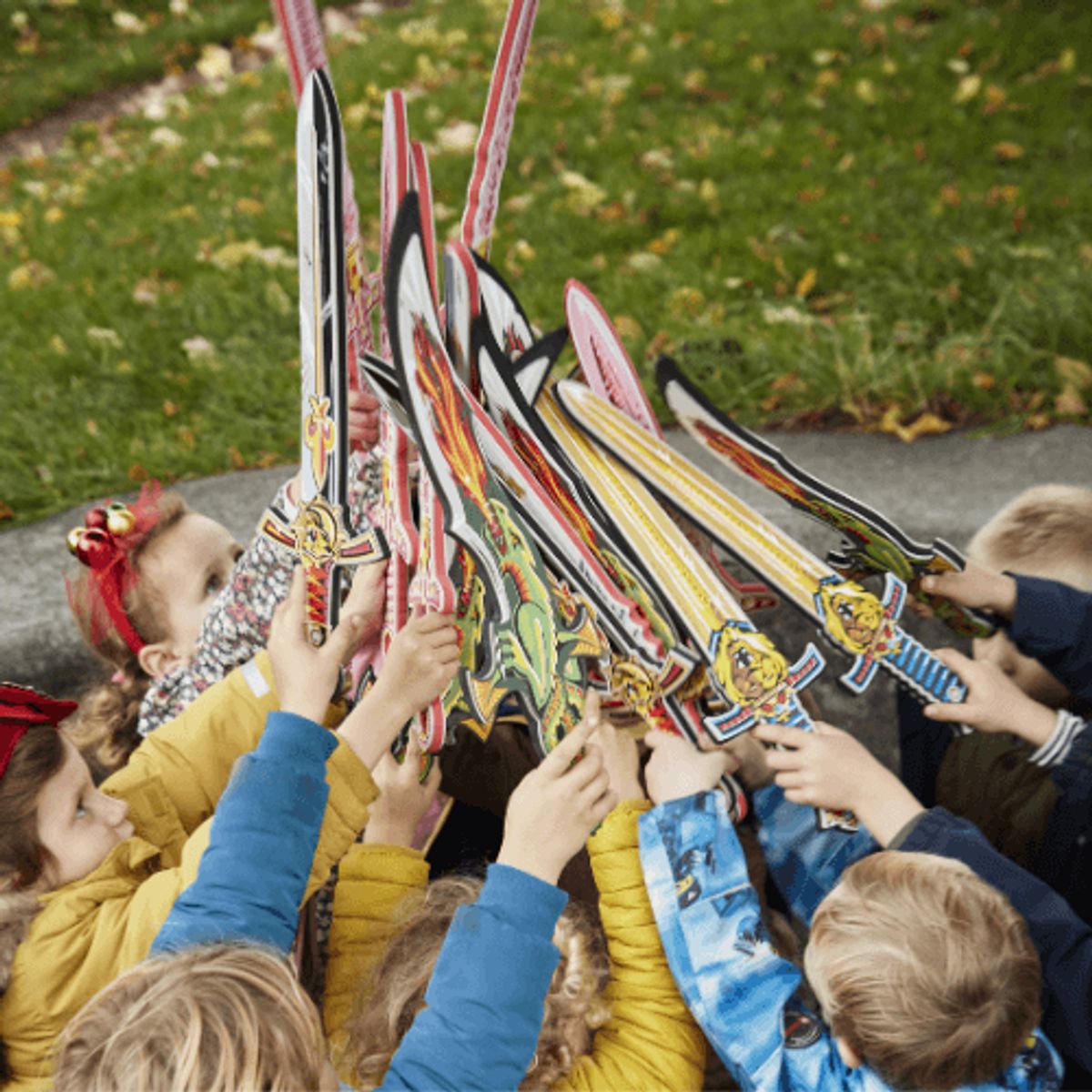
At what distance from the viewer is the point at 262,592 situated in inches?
65.1

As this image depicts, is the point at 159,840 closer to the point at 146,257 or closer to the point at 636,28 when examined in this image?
the point at 146,257

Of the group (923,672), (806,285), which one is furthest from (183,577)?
(806,285)

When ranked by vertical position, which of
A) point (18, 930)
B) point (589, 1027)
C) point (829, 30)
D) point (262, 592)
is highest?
point (829, 30)

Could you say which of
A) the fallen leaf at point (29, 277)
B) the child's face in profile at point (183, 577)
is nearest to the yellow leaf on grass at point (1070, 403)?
the child's face in profile at point (183, 577)

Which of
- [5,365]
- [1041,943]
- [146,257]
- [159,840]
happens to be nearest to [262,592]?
[159,840]

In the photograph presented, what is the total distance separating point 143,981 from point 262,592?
A: 30.1 inches

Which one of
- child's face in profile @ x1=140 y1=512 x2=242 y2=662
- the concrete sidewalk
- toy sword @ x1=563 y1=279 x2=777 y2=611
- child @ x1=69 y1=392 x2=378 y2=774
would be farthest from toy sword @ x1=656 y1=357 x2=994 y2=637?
child's face in profile @ x1=140 y1=512 x2=242 y2=662

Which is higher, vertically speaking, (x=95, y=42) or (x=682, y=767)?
Result: (x=95, y=42)

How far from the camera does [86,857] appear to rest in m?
1.28

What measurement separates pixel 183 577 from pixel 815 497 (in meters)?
1.10

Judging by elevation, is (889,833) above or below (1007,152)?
below

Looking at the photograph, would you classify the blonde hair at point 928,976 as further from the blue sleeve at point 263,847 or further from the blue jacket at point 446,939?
the blue sleeve at point 263,847

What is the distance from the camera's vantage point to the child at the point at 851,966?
1.07m

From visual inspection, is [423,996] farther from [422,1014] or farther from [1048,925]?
[1048,925]
